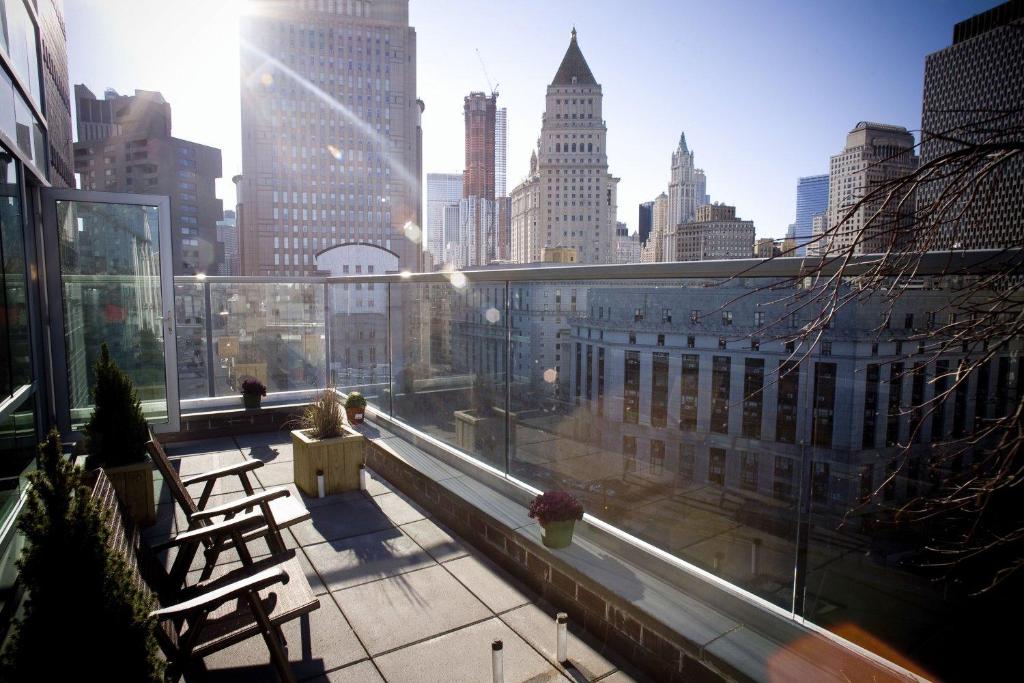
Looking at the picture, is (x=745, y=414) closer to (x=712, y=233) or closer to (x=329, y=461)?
(x=329, y=461)

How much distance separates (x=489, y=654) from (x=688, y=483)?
52.4 inches

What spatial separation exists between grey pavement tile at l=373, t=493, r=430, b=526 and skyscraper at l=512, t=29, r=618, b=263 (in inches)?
4082

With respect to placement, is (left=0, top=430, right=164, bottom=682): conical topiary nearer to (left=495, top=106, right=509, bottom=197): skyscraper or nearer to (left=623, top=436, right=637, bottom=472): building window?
(left=623, top=436, right=637, bottom=472): building window

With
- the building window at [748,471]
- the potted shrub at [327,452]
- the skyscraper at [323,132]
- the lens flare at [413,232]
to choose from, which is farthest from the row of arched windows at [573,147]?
the building window at [748,471]

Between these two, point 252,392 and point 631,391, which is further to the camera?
point 252,392

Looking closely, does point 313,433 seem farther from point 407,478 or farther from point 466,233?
point 466,233

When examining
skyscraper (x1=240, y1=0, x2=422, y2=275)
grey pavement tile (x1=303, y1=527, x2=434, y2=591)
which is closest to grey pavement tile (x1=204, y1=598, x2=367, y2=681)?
grey pavement tile (x1=303, y1=527, x2=434, y2=591)

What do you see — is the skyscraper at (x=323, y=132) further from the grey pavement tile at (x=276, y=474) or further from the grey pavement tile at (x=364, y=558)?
→ the grey pavement tile at (x=364, y=558)

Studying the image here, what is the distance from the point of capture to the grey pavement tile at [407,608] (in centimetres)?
269

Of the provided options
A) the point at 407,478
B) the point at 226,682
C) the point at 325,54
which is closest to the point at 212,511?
the point at 226,682

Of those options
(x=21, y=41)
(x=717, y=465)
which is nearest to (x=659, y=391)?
(x=717, y=465)

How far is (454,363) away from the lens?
475 centimetres

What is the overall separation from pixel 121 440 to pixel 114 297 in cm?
222

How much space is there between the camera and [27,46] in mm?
3828
